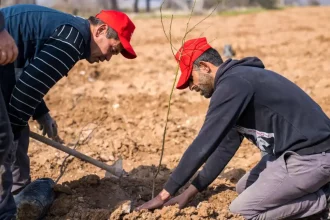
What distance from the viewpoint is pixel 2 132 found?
2.68 m

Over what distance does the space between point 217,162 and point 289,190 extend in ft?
1.85

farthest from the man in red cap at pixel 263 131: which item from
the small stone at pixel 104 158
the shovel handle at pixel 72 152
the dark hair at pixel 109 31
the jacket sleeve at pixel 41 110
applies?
the small stone at pixel 104 158

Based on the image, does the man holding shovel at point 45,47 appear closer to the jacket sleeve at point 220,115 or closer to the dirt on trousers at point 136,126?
the jacket sleeve at point 220,115

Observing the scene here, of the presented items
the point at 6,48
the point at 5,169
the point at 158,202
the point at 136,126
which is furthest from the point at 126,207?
the point at 136,126

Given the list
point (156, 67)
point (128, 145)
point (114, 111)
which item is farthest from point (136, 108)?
point (156, 67)

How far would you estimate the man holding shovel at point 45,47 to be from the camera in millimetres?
3275

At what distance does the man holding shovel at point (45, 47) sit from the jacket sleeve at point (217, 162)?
0.93 metres

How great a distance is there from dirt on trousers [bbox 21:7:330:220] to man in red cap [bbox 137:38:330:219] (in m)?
0.28

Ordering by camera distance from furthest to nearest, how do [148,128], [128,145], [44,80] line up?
[148,128], [128,145], [44,80]

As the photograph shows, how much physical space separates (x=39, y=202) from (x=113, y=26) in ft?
4.14

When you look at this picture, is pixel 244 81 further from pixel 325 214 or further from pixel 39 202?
pixel 39 202

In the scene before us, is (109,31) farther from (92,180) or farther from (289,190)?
(289,190)

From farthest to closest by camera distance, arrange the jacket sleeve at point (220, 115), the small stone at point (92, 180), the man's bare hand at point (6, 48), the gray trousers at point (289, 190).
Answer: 1. the small stone at point (92, 180)
2. the gray trousers at point (289, 190)
3. the jacket sleeve at point (220, 115)
4. the man's bare hand at point (6, 48)

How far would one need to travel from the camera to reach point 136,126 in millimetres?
6582
